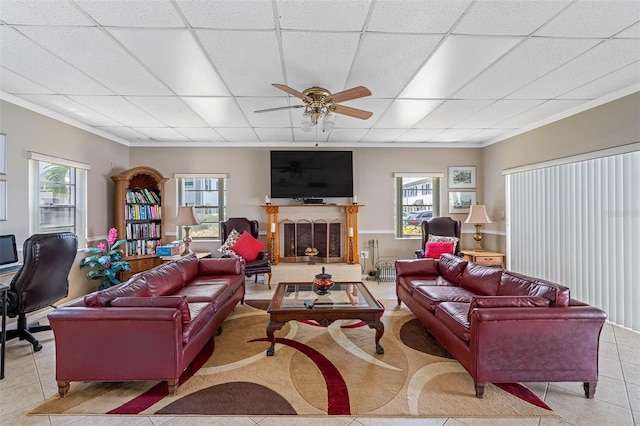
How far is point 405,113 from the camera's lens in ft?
13.4

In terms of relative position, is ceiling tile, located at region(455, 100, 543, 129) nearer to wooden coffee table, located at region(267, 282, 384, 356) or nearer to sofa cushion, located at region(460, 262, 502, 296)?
sofa cushion, located at region(460, 262, 502, 296)

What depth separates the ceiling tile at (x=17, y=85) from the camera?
2.88 m

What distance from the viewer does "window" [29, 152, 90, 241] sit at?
12.2 ft

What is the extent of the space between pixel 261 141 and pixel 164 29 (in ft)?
11.8

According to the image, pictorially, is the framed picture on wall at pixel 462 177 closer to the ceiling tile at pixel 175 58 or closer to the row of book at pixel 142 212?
the ceiling tile at pixel 175 58

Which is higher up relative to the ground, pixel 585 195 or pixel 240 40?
pixel 240 40

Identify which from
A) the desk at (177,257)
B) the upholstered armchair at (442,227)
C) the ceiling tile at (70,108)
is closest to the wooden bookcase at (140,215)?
the desk at (177,257)

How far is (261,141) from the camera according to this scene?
18.8ft

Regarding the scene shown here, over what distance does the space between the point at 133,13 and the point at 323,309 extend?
8.57 feet

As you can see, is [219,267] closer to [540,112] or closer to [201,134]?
[201,134]

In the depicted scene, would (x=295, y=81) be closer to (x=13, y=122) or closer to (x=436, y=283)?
(x=436, y=283)

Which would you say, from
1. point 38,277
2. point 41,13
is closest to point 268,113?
point 41,13

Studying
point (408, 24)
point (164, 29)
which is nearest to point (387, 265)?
point (408, 24)

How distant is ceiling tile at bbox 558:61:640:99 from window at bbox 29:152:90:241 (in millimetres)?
6344
